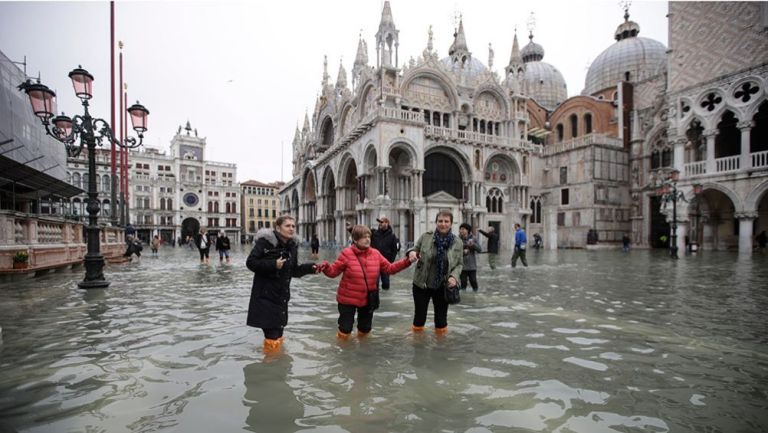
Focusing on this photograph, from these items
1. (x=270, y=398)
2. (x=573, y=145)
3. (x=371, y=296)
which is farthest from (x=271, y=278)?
(x=573, y=145)

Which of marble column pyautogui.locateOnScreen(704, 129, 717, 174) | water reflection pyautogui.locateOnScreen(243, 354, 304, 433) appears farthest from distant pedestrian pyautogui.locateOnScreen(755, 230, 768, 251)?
water reflection pyautogui.locateOnScreen(243, 354, 304, 433)

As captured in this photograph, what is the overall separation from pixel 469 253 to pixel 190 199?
71379 mm

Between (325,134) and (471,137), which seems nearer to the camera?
(471,137)

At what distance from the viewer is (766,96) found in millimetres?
21547

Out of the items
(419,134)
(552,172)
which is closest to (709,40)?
(552,172)

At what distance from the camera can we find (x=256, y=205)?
274 feet

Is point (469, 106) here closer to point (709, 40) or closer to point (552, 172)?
point (552, 172)

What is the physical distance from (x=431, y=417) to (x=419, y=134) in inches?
1071

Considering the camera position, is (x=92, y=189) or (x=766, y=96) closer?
(x=92, y=189)

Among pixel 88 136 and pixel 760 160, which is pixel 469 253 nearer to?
pixel 88 136

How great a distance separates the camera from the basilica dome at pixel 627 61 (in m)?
40.7

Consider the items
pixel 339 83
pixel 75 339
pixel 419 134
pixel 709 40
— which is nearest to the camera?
pixel 75 339

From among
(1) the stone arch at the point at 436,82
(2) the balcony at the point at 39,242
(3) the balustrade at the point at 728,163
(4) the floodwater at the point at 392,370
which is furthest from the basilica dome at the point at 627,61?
(2) the balcony at the point at 39,242

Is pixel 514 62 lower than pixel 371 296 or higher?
higher
